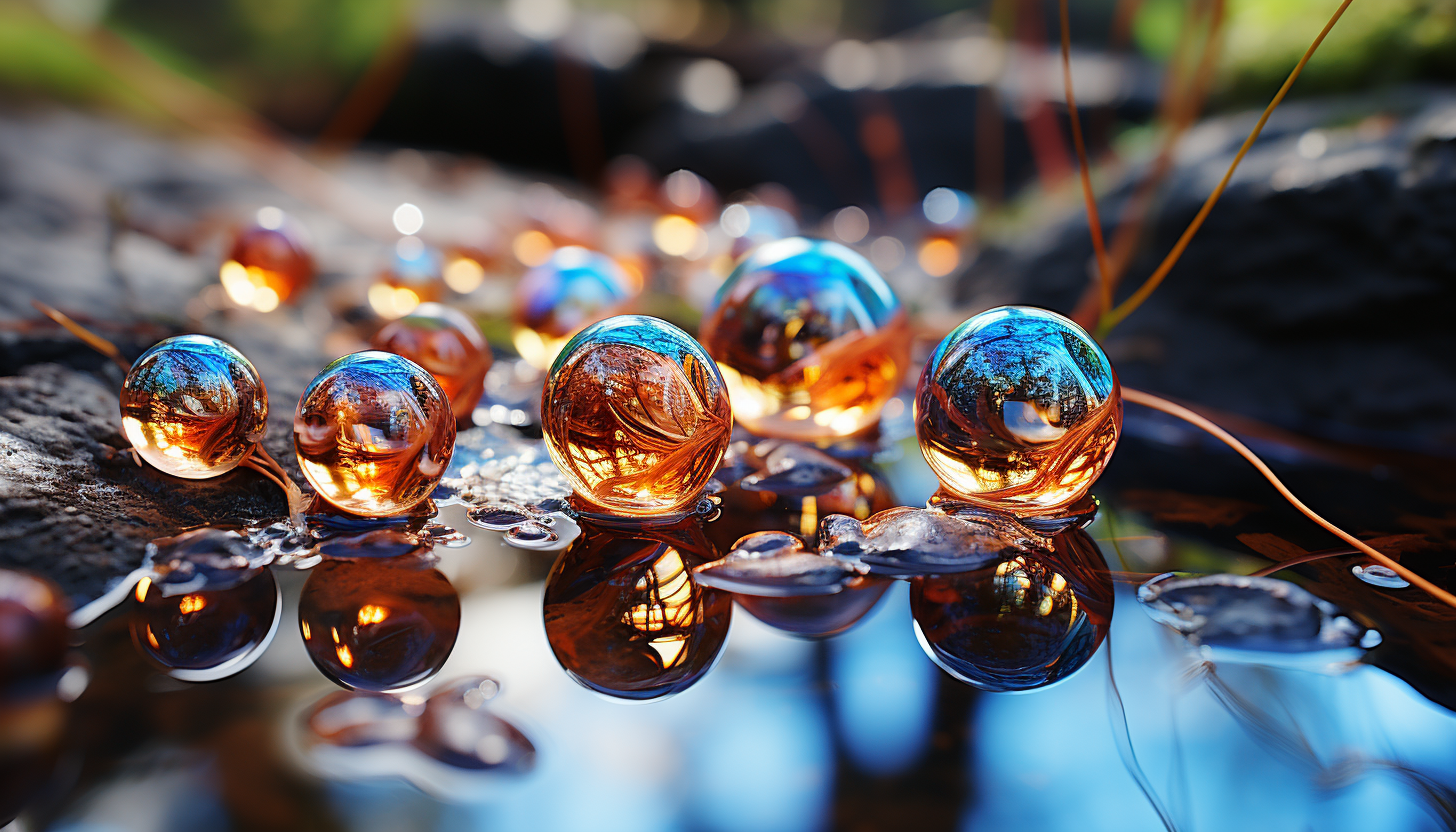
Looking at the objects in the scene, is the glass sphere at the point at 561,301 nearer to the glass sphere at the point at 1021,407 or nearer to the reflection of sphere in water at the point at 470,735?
the glass sphere at the point at 1021,407

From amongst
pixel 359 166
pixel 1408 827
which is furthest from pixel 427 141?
pixel 1408 827

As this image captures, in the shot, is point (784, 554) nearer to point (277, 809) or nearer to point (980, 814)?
point (980, 814)

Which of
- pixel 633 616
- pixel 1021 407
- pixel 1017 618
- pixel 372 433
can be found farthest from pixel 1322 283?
pixel 372 433

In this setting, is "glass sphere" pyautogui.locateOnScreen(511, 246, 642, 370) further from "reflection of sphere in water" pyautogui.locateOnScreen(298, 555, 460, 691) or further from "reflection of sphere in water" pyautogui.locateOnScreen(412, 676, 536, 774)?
"reflection of sphere in water" pyautogui.locateOnScreen(412, 676, 536, 774)

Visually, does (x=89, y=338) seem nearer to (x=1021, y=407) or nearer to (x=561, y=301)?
(x=561, y=301)

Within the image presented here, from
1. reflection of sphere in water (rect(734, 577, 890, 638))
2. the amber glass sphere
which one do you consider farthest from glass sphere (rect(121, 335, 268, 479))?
reflection of sphere in water (rect(734, 577, 890, 638))
